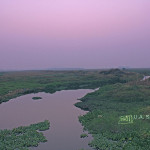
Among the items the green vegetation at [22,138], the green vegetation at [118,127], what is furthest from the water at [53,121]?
the green vegetation at [118,127]

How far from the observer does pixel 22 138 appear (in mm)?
20984

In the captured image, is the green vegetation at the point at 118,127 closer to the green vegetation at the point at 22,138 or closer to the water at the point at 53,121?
the water at the point at 53,121

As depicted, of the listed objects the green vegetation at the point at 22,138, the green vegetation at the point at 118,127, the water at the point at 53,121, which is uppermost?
the green vegetation at the point at 118,127

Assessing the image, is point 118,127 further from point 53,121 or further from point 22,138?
point 22,138

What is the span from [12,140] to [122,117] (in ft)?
48.5

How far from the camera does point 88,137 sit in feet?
71.8

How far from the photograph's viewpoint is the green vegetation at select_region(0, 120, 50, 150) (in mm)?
19141

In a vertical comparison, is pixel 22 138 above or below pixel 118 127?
below

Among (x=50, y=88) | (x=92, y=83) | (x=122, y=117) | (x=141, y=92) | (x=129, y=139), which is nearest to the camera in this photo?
(x=129, y=139)

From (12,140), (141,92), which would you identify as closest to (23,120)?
(12,140)

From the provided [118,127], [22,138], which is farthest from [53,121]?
[118,127]

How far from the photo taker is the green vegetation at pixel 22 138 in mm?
19141

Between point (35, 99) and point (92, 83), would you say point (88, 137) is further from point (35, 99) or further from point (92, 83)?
point (92, 83)

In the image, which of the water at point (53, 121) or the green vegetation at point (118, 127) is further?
the water at point (53, 121)
